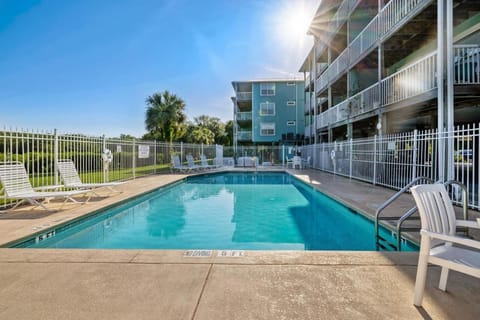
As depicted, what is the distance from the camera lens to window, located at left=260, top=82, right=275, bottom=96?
27000mm

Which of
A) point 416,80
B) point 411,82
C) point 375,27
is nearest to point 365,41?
point 375,27

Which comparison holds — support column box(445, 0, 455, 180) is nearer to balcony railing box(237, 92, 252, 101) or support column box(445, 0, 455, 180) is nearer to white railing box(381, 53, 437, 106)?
white railing box(381, 53, 437, 106)

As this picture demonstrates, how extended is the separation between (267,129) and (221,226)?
73.3ft

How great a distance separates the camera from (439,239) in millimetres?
1873

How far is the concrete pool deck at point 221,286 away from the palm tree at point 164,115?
58.6ft

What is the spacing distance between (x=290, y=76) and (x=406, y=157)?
72.8 ft

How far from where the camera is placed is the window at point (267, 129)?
88.9 feet

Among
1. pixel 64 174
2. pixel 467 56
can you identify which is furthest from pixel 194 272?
pixel 467 56

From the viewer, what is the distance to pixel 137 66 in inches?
679

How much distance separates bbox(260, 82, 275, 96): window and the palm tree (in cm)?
956

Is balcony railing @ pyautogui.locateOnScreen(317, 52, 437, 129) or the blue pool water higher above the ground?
balcony railing @ pyautogui.locateOnScreen(317, 52, 437, 129)

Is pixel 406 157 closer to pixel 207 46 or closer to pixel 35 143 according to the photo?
pixel 35 143

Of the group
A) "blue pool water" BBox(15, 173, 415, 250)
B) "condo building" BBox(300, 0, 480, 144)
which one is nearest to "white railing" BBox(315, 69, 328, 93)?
"condo building" BBox(300, 0, 480, 144)

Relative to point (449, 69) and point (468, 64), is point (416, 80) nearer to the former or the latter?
point (468, 64)
